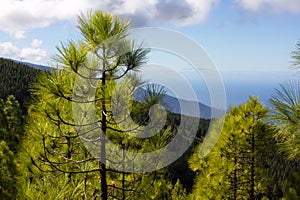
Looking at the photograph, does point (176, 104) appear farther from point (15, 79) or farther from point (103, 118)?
point (15, 79)

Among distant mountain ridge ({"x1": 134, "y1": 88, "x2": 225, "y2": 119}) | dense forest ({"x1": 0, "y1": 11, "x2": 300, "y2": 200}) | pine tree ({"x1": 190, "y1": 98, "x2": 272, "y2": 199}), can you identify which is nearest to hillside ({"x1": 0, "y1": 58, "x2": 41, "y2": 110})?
pine tree ({"x1": 190, "y1": 98, "x2": 272, "y2": 199})

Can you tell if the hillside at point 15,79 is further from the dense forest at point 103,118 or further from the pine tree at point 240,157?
the dense forest at point 103,118

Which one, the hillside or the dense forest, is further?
the hillside

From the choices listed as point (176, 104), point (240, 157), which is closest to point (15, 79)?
point (240, 157)

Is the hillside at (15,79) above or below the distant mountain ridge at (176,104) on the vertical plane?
above

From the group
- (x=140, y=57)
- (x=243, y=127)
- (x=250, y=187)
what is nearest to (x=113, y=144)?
(x=140, y=57)

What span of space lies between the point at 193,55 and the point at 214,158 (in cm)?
917

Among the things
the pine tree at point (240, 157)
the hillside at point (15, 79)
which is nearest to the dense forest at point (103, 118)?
the pine tree at point (240, 157)

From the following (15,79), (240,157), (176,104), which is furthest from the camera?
(15,79)

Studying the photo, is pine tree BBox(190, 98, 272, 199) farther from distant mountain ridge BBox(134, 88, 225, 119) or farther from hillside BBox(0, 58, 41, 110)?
hillside BBox(0, 58, 41, 110)

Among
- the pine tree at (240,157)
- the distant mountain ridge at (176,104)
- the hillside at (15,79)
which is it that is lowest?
the pine tree at (240,157)

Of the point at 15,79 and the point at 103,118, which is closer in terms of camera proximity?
the point at 103,118

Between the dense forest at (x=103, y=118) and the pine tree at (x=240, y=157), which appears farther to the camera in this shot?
the pine tree at (x=240, y=157)

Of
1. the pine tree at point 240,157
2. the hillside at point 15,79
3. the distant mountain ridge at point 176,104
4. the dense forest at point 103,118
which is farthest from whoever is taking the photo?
the hillside at point 15,79
